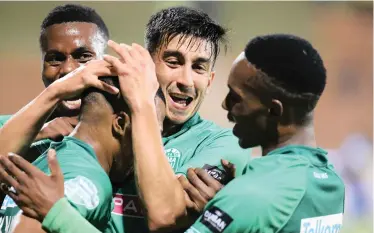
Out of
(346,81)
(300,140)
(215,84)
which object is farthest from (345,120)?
(300,140)

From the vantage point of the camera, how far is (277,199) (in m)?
2.49

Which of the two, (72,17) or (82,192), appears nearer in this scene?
(82,192)

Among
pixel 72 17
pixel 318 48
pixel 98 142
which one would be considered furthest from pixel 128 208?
pixel 318 48

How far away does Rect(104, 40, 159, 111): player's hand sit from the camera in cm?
290

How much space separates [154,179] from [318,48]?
8.64 meters

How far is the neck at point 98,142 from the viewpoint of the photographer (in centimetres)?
290

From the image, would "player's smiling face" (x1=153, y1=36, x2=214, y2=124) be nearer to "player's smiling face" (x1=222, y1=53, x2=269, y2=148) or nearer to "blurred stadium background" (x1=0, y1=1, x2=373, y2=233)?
"player's smiling face" (x1=222, y1=53, x2=269, y2=148)

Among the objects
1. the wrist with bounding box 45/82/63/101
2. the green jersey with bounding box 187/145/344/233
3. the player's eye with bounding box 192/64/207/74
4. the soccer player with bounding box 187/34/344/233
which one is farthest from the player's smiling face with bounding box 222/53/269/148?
the player's eye with bounding box 192/64/207/74

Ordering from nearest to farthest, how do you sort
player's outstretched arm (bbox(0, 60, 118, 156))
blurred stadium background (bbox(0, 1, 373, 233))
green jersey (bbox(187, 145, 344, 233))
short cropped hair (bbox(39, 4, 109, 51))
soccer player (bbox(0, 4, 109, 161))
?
green jersey (bbox(187, 145, 344, 233))
player's outstretched arm (bbox(0, 60, 118, 156))
soccer player (bbox(0, 4, 109, 161))
short cropped hair (bbox(39, 4, 109, 51))
blurred stadium background (bbox(0, 1, 373, 233))

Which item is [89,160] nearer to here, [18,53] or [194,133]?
[194,133]

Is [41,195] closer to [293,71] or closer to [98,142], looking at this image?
[98,142]

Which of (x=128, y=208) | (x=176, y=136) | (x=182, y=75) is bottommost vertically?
(x=128, y=208)

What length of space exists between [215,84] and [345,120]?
2.44m

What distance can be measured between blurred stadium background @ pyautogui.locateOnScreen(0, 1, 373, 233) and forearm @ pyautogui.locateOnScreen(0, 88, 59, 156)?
20.8 ft
